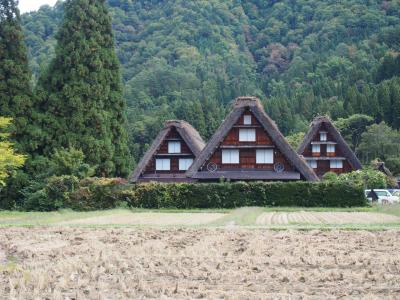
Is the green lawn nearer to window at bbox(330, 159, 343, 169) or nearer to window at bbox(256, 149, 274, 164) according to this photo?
window at bbox(256, 149, 274, 164)

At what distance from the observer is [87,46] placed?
4653cm

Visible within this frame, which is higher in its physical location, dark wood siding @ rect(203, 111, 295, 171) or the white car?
dark wood siding @ rect(203, 111, 295, 171)

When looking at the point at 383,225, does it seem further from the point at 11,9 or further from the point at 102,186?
the point at 11,9

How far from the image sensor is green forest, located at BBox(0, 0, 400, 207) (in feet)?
147

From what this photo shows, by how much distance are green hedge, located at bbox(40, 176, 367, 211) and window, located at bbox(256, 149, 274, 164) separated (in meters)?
6.53

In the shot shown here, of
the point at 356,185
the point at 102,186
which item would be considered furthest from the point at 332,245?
the point at 102,186

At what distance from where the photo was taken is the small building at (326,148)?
202ft

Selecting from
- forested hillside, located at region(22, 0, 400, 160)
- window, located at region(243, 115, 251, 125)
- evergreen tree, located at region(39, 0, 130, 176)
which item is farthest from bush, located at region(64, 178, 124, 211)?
forested hillside, located at region(22, 0, 400, 160)

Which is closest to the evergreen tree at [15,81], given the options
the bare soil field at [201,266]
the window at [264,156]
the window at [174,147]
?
the window at [174,147]

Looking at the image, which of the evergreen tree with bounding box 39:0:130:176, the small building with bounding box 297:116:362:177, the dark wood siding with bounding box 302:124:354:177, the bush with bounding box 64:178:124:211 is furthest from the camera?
the dark wood siding with bounding box 302:124:354:177

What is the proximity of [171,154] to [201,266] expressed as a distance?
3717 centimetres

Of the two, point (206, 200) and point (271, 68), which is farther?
point (271, 68)

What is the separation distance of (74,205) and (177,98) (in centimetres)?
6755

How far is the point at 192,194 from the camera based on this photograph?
1496 inches
